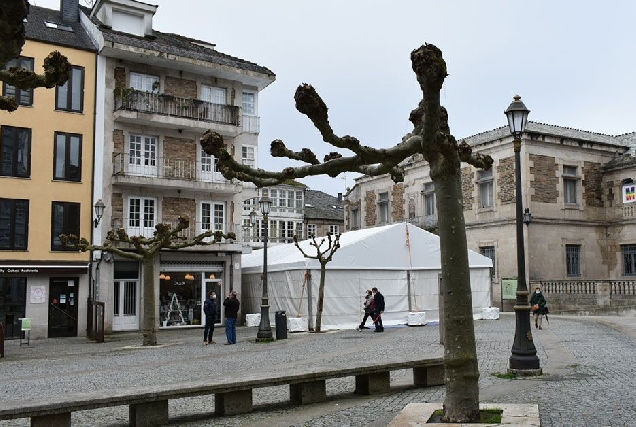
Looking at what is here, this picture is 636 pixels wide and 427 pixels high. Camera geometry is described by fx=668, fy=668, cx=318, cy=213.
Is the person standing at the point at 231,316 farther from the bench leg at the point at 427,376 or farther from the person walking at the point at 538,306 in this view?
the bench leg at the point at 427,376

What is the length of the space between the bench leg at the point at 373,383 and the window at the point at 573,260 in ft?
87.3

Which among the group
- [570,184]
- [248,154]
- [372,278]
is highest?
[248,154]

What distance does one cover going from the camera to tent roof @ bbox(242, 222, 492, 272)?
26734 millimetres

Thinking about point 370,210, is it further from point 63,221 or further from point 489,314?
point 63,221

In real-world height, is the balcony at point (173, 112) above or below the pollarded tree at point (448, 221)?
above

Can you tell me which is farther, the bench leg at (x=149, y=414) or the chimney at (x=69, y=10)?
the chimney at (x=69, y=10)

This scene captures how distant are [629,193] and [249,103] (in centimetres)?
2024

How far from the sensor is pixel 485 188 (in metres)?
36.3

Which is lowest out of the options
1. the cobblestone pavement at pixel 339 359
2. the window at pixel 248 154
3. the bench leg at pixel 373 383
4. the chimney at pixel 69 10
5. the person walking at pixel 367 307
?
the cobblestone pavement at pixel 339 359

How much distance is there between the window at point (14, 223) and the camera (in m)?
26.4

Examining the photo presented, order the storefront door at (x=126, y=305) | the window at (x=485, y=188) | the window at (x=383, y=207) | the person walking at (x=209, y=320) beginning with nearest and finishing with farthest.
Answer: the person walking at (x=209, y=320) < the storefront door at (x=126, y=305) < the window at (x=485, y=188) < the window at (x=383, y=207)

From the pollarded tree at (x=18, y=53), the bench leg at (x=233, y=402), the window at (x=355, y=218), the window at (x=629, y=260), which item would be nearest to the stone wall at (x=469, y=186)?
the window at (x=629, y=260)

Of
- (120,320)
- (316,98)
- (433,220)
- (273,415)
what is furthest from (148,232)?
(316,98)

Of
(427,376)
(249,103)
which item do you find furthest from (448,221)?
(249,103)
